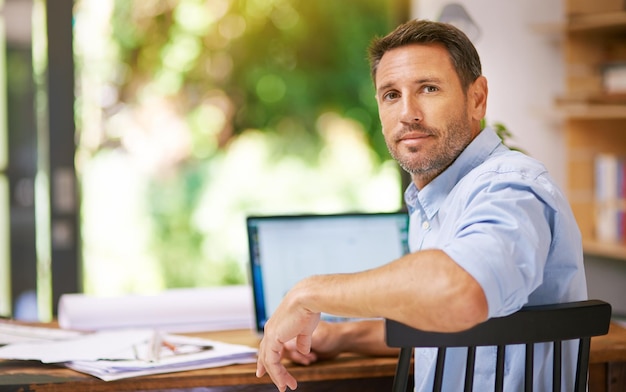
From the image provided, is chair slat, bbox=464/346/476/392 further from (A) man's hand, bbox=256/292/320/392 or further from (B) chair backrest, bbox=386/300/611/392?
(A) man's hand, bbox=256/292/320/392

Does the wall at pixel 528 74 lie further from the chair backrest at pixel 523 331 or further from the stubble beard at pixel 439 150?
the chair backrest at pixel 523 331

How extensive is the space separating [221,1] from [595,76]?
328 cm

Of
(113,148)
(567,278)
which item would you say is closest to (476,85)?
(567,278)

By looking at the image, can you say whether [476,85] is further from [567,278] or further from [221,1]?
[221,1]

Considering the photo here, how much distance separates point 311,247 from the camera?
198 cm

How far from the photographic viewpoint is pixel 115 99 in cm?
615

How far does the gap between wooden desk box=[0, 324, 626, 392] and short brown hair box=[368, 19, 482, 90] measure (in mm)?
592

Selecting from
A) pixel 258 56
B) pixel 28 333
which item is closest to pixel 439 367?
pixel 28 333

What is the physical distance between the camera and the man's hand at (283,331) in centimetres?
128

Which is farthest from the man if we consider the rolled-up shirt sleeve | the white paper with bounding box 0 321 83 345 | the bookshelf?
the bookshelf

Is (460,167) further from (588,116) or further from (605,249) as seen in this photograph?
(588,116)

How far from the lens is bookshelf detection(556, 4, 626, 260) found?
151 inches

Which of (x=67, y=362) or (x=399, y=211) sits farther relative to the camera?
(x=399, y=211)

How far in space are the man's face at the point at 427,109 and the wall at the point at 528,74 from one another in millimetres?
2324
